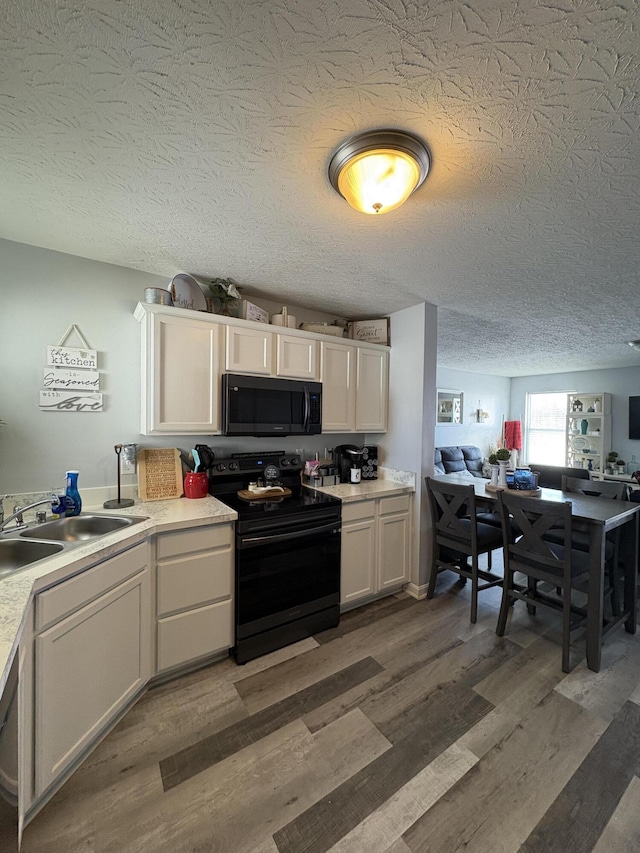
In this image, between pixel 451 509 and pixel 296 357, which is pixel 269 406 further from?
pixel 451 509

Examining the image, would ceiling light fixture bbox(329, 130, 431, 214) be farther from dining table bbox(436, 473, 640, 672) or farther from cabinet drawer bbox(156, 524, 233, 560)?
dining table bbox(436, 473, 640, 672)

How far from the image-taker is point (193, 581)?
1.84m

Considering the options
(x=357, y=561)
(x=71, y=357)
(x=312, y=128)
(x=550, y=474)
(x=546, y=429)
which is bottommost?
(x=357, y=561)

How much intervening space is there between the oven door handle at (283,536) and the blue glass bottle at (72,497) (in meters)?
0.90

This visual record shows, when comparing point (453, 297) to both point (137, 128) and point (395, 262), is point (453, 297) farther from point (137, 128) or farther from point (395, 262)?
point (137, 128)

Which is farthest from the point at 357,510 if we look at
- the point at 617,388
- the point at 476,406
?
the point at 617,388

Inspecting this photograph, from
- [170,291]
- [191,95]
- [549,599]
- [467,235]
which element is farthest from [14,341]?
[549,599]

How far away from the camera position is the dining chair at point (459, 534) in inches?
96.8

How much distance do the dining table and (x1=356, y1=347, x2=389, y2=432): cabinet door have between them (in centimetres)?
103

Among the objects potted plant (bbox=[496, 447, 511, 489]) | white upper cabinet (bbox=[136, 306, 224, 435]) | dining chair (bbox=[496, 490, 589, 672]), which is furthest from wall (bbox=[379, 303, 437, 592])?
white upper cabinet (bbox=[136, 306, 224, 435])

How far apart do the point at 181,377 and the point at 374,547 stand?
6.19 feet

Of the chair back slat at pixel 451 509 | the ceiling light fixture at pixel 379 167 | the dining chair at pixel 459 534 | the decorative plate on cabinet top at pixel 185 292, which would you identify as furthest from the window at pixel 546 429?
the decorative plate on cabinet top at pixel 185 292

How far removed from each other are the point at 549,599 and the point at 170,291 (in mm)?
3369

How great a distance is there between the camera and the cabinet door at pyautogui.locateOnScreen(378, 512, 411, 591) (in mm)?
2643
